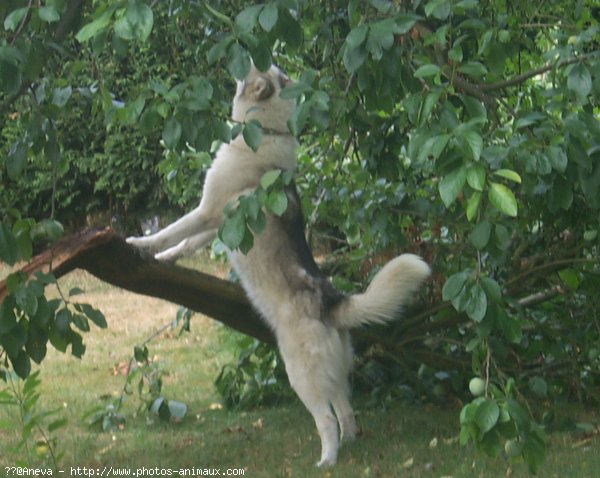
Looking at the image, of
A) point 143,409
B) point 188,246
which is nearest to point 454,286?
point 188,246

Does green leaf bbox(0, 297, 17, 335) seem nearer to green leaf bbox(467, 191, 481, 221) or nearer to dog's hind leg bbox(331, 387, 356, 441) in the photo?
green leaf bbox(467, 191, 481, 221)

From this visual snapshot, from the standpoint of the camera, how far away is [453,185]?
295cm

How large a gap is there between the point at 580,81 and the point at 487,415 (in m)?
1.16

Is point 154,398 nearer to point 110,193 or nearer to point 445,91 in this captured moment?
point 445,91

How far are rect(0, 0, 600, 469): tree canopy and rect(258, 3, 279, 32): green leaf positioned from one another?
0.6 inches

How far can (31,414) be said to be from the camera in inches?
188

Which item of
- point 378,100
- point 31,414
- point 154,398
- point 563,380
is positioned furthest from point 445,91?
point 154,398

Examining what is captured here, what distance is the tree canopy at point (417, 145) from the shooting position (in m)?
3.26

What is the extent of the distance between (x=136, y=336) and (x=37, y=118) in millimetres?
5676

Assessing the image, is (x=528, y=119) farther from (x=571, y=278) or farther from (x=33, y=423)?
(x=33, y=423)

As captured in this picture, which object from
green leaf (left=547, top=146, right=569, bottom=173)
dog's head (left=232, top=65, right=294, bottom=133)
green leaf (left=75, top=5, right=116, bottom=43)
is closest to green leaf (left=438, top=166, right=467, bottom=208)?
green leaf (left=547, top=146, right=569, bottom=173)

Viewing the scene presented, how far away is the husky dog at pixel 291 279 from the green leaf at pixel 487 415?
1.88m

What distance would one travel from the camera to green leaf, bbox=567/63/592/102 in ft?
11.1

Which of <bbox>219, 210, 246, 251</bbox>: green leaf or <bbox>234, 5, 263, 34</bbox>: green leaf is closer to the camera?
<bbox>234, 5, 263, 34</bbox>: green leaf
